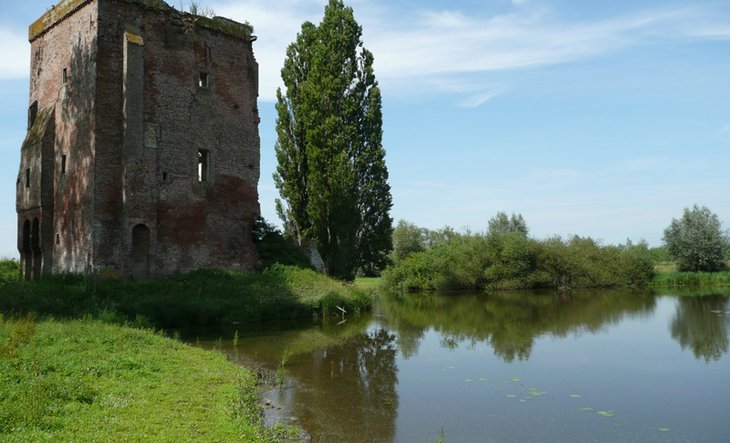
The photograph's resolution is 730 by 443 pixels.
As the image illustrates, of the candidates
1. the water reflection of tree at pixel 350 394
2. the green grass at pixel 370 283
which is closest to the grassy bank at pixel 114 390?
the water reflection of tree at pixel 350 394

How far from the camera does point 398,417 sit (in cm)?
935

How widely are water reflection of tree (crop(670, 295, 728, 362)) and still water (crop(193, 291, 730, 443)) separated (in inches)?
2.1

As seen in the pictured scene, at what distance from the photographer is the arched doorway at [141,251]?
22.1 metres

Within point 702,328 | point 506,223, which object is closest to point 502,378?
point 702,328

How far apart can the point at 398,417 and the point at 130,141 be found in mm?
16597

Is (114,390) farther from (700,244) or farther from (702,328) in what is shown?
(700,244)

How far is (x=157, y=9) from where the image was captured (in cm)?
2345

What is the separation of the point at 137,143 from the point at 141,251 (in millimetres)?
4028

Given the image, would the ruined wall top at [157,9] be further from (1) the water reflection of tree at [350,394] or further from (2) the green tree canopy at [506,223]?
(2) the green tree canopy at [506,223]

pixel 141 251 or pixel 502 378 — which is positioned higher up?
pixel 141 251

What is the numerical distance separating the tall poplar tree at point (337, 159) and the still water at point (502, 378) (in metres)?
6.25

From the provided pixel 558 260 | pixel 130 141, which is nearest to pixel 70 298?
pixel 130 141

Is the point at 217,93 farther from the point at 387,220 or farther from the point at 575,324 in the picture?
the point at 575,324

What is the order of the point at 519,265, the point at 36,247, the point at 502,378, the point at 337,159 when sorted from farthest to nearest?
the point at 519,265 < the point at 337,159 < the point at 36,247 < the point at 502,378
